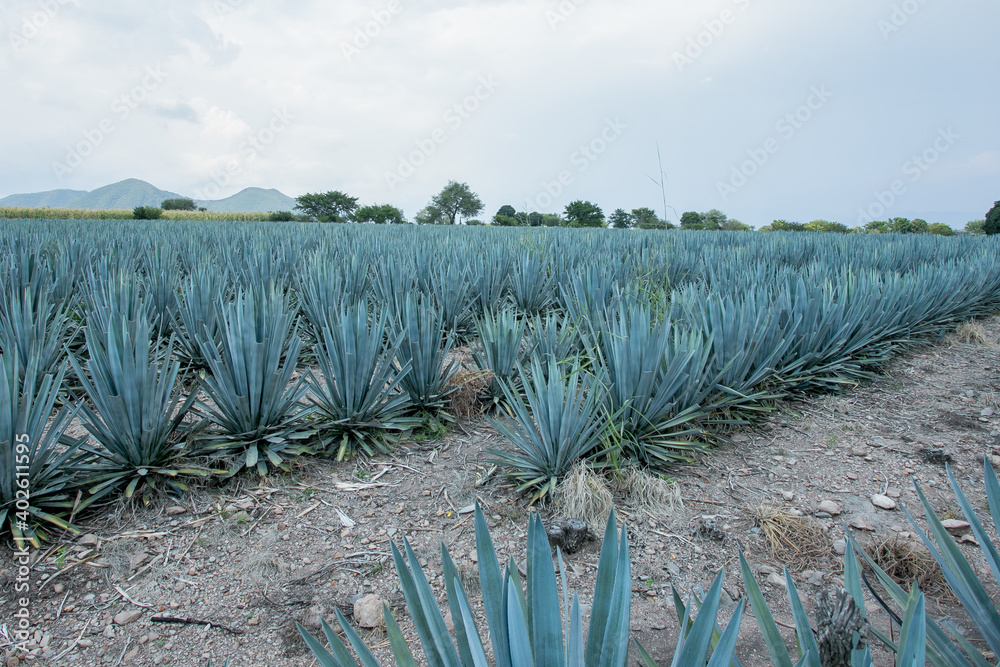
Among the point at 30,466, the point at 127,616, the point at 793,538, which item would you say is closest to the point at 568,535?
the point at 793,538

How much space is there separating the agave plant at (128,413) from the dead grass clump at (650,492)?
173 cm

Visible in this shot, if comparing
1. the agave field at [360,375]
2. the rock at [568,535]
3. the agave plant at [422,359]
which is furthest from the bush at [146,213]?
the rock at [568,535]

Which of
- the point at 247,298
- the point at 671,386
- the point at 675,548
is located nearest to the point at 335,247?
the point at 247,298

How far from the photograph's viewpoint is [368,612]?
161 centimetres

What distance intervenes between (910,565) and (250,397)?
2.62 metres

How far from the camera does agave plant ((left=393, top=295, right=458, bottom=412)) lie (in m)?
2.79

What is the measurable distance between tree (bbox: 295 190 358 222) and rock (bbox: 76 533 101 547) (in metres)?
45.9

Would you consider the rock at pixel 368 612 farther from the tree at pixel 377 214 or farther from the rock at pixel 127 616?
the tree at pixel 377 214

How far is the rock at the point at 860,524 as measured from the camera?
6.95ft

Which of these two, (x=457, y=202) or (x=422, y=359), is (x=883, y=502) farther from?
(x=457, y=202)

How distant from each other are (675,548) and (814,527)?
56cm

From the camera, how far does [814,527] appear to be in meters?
2.04

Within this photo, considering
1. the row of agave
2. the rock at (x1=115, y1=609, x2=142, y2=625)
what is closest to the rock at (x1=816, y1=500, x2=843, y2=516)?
the row of agave

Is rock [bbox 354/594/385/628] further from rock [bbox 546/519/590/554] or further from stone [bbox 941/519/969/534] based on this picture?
stone [bbox 941/519/969/534]
